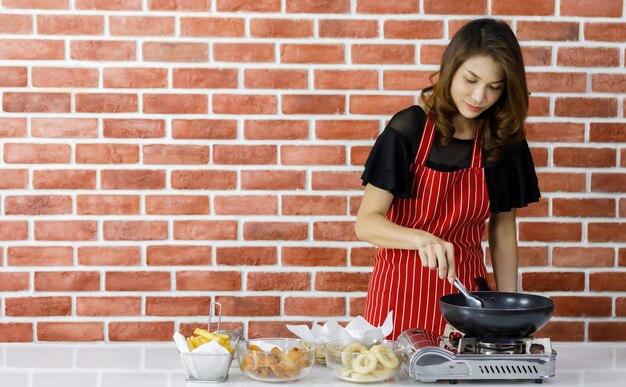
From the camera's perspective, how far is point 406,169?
2.32 m

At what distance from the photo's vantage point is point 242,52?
2818 mm

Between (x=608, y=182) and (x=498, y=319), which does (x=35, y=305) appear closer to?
(x=498, y=319)

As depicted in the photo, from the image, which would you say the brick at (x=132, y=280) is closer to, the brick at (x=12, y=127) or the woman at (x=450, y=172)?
the brick at (x=12, y=127)

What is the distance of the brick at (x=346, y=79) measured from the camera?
9.29ft

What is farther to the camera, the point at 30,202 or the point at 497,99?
the point at 30,202

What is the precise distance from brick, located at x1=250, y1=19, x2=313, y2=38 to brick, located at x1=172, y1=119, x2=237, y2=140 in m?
0.33

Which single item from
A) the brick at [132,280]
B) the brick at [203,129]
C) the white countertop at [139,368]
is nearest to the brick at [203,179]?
the brick at [203,129]

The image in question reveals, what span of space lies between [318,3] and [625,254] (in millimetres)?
1459

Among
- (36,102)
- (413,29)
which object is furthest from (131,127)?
(413,29)

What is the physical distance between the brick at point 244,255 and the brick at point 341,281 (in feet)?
0.62

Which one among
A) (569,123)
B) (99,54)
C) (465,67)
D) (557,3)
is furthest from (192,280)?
(557,3)

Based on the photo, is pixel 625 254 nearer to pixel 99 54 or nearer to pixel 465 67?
pixel 465 67

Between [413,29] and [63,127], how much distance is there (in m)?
1.31

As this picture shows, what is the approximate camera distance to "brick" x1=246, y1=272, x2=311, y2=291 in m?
2.87
